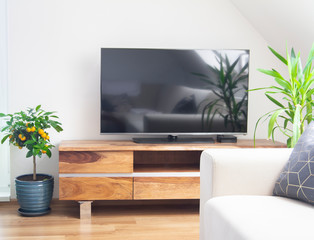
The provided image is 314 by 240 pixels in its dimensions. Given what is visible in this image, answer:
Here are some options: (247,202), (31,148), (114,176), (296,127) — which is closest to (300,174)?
(247,202)

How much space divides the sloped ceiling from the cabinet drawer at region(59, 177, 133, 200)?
1625 millimetres

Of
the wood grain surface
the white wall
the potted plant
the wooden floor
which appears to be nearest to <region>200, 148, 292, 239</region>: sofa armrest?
the wooden floor

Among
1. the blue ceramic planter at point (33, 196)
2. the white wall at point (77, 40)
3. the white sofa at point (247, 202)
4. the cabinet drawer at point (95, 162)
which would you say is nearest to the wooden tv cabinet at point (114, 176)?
the cabinet drawer at point (95, 162)

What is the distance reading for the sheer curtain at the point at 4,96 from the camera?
132 inches

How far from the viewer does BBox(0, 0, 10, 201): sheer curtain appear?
3365 millimetres

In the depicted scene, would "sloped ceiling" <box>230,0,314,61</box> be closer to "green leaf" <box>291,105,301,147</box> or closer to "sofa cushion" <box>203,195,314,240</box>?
"green leaf" <box>291,105,301,147</box>

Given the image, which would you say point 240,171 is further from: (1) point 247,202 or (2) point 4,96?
(2) point 4,96

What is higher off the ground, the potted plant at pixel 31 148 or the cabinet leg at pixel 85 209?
the potted plant at pixel 31 148

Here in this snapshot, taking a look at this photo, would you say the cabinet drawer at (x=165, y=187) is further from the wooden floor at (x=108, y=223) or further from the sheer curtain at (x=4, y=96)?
the sheer curtain at (x=4, y=96)

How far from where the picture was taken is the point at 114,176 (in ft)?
9.95

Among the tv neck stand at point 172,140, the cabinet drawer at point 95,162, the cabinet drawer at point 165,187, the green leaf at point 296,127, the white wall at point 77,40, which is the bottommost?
the cabinet drawer at point 165,187

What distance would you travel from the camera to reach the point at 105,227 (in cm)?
284

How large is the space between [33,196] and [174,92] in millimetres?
1338

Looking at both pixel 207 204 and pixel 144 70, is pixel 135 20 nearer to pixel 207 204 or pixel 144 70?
pixel 144 70
